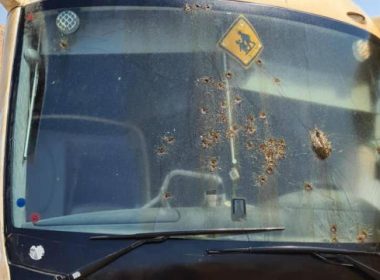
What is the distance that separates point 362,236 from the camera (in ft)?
11.1

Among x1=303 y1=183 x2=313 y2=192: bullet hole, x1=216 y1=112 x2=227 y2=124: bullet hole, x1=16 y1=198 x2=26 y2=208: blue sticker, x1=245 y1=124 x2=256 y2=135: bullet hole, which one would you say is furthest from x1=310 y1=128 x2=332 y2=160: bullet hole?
x1=16 y1=198 x2=26 y2=208: blue sticker

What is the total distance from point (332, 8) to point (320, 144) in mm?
830

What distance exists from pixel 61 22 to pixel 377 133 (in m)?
1.73

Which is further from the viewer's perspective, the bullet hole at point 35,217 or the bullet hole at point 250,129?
the bullet hole at point 250,129

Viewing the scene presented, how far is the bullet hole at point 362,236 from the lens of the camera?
3354mm

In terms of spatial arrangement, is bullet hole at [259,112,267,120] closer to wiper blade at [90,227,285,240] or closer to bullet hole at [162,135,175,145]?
bullet hole at [162,135,175,145]

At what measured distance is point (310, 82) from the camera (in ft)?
11.6

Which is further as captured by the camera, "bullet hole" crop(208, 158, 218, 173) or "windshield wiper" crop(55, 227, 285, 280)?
"bullet hole" crop(208, 158, 218, 173)

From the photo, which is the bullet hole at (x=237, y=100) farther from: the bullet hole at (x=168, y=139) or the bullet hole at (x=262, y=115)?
the bullet hole at (x=168, y=139)

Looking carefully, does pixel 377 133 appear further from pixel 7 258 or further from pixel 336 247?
pixel 7 258

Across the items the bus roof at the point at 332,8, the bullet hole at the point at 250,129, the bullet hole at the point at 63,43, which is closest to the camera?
the bullet hole at the point at 250,129

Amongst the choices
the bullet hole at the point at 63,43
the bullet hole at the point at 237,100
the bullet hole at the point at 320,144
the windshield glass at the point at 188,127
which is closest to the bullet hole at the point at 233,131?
the windshield glass at the point at 188,127

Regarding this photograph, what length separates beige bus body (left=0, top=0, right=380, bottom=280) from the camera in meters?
3.24

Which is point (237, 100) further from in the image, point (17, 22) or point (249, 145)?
point (17, 22)
